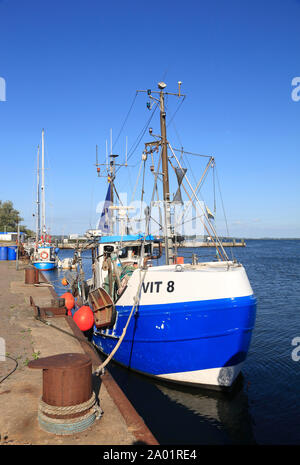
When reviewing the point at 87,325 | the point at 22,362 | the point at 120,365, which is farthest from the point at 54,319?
the point at 22,362

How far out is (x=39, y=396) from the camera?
5680 mm

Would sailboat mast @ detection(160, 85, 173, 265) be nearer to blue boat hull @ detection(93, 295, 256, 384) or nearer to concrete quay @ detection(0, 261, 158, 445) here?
blue boat hull @ detection(93, 295, 256, 384)

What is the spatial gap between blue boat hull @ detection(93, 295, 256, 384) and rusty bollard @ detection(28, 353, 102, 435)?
373cm

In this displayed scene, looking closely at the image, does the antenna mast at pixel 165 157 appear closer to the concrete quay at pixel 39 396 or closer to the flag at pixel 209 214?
the flag at pixel 209 214

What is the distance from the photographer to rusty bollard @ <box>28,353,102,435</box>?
4629 millimetres

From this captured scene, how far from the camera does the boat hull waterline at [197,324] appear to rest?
807 centimetres

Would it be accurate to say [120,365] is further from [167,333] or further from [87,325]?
[167,333]

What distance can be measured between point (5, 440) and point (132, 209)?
34.1ft

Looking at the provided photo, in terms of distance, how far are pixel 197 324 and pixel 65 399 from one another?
411 cm

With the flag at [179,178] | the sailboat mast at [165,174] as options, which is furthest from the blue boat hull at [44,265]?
the flag at [179,178]

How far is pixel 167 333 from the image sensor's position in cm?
844

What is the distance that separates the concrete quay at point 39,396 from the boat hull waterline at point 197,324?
1772 millimetres

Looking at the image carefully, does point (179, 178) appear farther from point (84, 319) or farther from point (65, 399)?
point (65, 399)

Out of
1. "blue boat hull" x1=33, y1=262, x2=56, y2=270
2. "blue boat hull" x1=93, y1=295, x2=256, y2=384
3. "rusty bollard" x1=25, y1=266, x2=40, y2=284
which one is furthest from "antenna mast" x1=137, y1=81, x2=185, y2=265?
"blue boat hull" x1=33, y1=262, x2=56, y2=270
